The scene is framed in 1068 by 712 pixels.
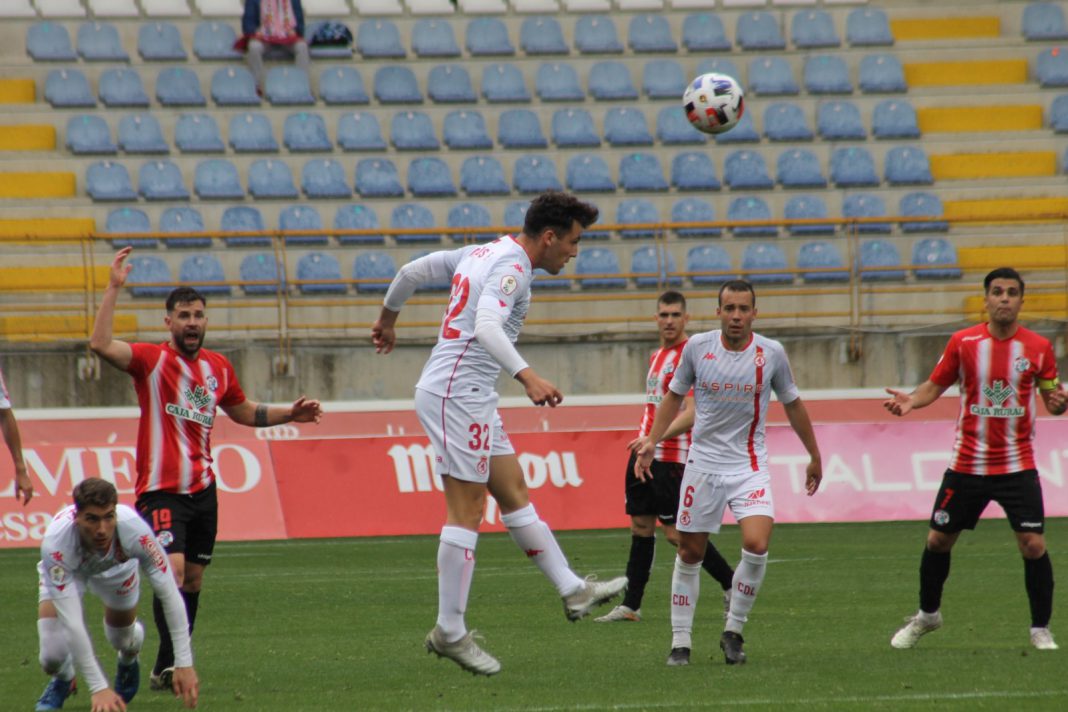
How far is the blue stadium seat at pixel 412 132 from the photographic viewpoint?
998 inches

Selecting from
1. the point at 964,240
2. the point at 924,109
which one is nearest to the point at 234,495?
the point at 964,240

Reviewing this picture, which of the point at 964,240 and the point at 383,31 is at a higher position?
the point at 383,31

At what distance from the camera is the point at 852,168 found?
2517 centimetres

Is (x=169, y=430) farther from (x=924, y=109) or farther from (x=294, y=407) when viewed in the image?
→ (x=924, y=109)

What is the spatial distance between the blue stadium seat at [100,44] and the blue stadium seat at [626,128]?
8.32m

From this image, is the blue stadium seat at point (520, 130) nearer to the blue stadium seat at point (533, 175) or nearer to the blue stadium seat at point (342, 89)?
the blue stadium seat at point (533, 175)

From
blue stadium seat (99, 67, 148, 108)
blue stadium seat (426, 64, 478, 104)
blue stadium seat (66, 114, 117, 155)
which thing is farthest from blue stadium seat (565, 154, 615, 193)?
blue stadium seat (66, 114, 117, 155)

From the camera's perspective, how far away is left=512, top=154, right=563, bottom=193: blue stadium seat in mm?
24797

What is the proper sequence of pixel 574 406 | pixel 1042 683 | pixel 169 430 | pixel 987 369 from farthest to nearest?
pixel 574 406 → pixel 987 369 → pixel 169 430 → pixel 1042 683

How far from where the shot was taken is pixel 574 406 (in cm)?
1883

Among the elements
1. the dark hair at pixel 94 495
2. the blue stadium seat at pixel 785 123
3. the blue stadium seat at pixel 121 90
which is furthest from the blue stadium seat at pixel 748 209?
the dark hair at pixel 94 495

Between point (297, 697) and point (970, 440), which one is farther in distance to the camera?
point (970, 440)

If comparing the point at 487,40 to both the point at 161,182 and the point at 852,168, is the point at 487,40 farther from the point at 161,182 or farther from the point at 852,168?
the point at 852,168

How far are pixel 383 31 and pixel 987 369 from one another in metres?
19.9
